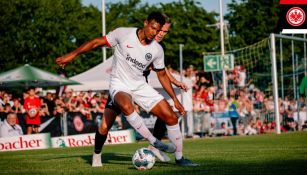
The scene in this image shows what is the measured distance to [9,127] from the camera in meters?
23.3

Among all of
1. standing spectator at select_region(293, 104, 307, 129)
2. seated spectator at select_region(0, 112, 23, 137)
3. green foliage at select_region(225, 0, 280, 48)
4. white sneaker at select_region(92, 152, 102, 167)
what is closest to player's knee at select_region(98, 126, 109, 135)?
white sneaker at select_region(92, 152, 102, 167)

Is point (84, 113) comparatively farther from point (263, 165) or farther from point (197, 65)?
point (197, 65)

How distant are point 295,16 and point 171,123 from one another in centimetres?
955

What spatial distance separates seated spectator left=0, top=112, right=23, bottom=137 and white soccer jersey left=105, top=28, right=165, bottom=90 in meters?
12.4

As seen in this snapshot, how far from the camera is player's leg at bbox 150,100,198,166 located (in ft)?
36.5

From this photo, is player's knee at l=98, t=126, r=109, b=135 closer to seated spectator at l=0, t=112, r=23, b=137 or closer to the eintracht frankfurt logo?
the eintracht frankfurt logo

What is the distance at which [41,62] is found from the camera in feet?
179

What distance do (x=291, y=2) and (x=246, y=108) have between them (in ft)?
40.2

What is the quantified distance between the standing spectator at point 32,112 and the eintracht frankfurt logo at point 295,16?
8743mm

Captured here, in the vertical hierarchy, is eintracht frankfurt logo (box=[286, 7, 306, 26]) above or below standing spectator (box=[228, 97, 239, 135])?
above

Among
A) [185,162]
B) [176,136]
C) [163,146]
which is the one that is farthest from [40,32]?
[163,146]

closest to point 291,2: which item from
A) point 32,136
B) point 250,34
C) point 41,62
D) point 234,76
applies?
point 32,136

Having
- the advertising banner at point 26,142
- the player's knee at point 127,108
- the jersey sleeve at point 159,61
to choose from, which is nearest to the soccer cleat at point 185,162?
the player's knee at point 127,108

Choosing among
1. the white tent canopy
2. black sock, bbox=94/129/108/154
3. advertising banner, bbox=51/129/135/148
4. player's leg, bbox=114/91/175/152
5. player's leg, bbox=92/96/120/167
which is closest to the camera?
player's leg, bbox=114/91/175/152
